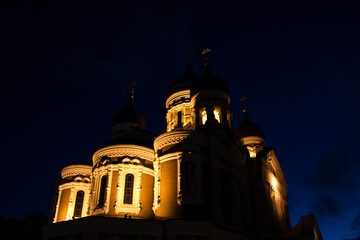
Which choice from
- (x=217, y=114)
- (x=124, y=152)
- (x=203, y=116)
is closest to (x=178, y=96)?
(x=203, y=116)

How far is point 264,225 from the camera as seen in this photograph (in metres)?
20.5

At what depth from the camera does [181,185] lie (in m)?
16.5

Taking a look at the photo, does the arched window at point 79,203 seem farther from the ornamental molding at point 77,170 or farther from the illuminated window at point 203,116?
the illuminated window at point 203,116

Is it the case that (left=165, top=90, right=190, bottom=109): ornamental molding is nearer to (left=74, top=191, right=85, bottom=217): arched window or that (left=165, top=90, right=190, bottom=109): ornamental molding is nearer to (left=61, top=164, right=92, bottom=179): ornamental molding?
(left=61, top=164, right=92, bottom=179): ornamental molding

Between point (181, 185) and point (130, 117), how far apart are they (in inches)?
421

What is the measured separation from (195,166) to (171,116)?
973 centimetres

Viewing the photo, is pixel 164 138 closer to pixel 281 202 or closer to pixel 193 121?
pixel 193 121

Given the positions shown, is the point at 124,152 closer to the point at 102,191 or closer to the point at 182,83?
the point at 102,191

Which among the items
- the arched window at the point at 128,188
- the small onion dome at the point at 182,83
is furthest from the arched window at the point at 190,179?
the small onion dome at the point at 182,83

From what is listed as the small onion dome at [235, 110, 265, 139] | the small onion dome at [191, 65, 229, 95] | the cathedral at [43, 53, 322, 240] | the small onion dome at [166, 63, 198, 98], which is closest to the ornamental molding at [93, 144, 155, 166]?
the cathedral at [43, 53, 322, 240]

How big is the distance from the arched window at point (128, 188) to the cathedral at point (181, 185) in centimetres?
6

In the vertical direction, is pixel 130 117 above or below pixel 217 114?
above

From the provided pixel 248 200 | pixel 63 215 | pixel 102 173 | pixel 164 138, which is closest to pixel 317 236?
pixel 248 200

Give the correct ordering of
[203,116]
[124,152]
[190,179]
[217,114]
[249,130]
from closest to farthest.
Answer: [190,179] < [124,152] < [217,114] < [203,116] < [249,130]
